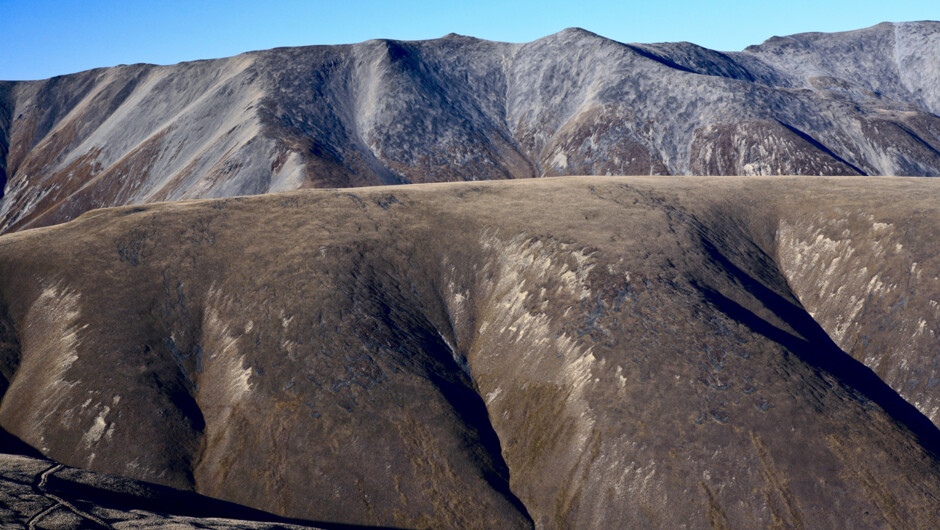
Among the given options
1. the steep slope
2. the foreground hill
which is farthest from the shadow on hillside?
the steep slope

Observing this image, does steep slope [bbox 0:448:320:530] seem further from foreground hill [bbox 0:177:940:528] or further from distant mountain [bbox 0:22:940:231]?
distant mountain [bbox 0:22:940:231]

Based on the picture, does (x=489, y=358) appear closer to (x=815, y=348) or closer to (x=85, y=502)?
(x=815, y=348)

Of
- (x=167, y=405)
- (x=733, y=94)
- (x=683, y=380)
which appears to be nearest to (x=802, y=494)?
(x=683, y=380)

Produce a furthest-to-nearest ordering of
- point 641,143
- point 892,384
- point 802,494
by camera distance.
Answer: point 641,143, point 892,384, point 802,494

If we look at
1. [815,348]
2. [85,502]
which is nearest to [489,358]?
[815,348]

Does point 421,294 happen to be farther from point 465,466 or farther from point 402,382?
point 465,466

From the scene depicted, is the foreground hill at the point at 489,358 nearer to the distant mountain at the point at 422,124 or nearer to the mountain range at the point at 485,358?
the mountain range at the point at 485,358
